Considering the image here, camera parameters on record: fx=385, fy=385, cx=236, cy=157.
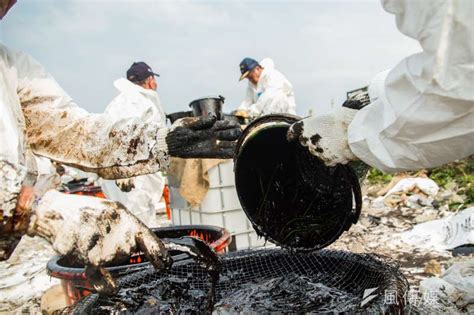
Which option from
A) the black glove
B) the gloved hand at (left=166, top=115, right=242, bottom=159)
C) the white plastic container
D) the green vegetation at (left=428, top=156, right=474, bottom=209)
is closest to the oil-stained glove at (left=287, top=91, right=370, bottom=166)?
the gloved hand at (left=166, top=115, right=242, bottom=159)

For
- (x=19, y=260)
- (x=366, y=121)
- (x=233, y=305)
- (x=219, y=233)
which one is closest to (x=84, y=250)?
(x=233, y=305)

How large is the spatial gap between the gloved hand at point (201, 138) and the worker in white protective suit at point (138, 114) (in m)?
3.12

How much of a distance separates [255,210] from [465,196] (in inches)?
210

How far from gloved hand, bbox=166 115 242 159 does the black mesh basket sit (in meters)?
0.68

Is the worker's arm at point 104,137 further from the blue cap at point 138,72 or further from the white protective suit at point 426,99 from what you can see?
the blue cap at point 138,72

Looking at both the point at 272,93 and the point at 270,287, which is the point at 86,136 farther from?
the point at 272,93

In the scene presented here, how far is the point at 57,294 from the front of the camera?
3.34 metres

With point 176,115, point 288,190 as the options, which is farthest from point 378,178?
point 288,190

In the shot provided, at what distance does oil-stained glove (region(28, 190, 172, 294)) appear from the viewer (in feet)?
4.62

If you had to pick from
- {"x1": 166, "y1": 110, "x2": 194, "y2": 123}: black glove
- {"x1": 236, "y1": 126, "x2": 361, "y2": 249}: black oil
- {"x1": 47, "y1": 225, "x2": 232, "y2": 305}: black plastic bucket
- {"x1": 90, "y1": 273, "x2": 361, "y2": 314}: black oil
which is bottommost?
{"x1": 90, "y1": 273, "x2": 361, "y2": 314}: black oil

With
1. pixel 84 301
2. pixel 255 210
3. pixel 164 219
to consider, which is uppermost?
pixel 255 210

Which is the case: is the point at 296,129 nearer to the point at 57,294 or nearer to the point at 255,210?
the point at 255,210

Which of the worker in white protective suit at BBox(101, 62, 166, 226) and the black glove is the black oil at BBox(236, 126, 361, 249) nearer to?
the black glove

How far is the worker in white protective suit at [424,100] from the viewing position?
3.88ft
